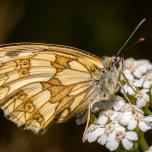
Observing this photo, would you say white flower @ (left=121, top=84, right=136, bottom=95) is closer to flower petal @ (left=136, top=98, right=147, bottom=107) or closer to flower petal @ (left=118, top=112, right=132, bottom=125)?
flower petal @ (left=136, top=98, right=147, bottom=107)

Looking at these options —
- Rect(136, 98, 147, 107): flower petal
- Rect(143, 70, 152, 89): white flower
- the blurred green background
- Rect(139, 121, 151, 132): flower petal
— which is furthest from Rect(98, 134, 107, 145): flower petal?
the blurred green background

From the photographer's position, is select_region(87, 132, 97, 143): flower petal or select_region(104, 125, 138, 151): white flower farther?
select_region(87, 132, 97, 143): flower petal

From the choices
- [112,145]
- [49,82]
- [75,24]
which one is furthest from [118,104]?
[75,24]

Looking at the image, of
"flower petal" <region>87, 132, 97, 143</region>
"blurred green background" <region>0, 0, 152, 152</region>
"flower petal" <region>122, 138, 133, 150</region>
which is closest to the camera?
"flower petal" <region>122, 138, 133, 150</region>

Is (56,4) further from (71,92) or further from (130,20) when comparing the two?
(71,92)

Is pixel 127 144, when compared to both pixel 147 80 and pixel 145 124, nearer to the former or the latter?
pixel 145 124

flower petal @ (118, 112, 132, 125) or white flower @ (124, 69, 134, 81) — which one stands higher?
white flower @ (124, 69, 134, 81)

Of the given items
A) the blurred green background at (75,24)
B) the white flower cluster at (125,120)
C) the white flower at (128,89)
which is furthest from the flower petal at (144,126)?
the blurred green background at (75,24)
